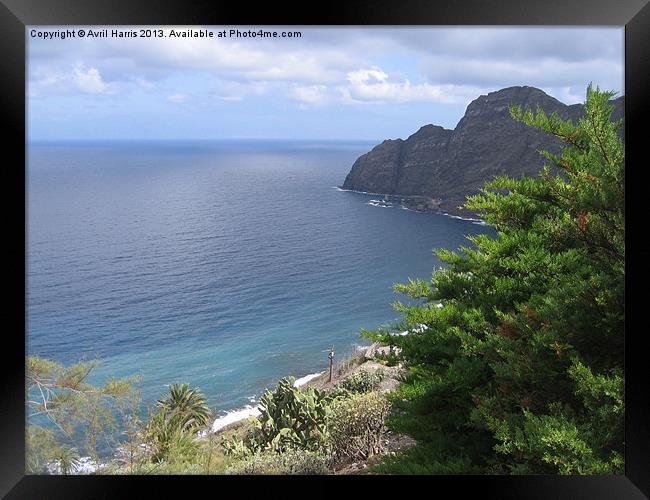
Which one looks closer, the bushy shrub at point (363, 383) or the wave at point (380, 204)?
the bushy shrub at point (363, 383)

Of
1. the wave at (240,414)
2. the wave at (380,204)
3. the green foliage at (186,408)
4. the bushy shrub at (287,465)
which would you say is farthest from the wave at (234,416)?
the wave at (380,204)

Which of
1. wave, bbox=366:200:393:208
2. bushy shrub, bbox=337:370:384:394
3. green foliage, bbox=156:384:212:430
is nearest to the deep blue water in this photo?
wave, bbox=366:200:393:208

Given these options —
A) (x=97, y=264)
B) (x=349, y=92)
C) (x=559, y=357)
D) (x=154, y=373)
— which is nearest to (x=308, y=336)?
(x=154, y=373)

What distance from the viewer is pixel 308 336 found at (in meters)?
18.7

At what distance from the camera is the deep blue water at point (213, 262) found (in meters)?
18.0

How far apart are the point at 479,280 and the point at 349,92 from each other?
1060 inches

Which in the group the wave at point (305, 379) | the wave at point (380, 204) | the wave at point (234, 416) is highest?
the wave at point (380, 204)

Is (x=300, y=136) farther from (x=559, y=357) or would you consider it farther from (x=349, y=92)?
(x=559, y=357)

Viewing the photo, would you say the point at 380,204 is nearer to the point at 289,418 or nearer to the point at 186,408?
the point at 186,408

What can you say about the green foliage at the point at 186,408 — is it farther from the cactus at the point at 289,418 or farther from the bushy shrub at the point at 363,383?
the cactus at the point at 289,418

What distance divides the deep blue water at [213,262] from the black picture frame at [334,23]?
13231 millimetres

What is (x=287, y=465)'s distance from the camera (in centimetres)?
449

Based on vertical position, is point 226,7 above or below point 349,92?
below

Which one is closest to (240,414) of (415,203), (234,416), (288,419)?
(234,416)
